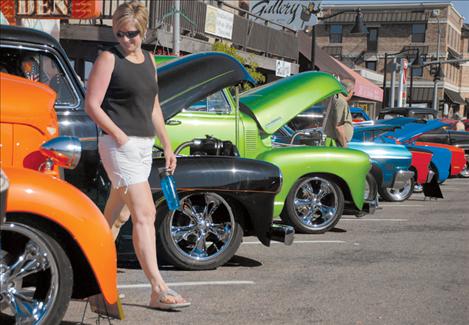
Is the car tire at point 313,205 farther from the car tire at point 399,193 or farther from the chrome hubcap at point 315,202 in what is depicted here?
the car tire at point 399,193

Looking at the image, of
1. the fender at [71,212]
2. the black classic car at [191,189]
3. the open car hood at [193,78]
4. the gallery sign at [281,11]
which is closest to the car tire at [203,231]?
the black classic car at [191,189]

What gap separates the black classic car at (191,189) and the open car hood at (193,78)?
18mm

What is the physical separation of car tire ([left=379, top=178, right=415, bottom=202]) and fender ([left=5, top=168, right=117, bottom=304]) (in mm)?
9897

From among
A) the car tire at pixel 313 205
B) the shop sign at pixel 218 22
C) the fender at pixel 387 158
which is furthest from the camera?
the shop sign at pixel 218 22

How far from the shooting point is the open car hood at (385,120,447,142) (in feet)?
51.9

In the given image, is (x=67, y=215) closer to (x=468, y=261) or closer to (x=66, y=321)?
(x=66, y=321)

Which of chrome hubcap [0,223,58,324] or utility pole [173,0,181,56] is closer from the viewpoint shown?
chrome hubcap [0,223,58,324]

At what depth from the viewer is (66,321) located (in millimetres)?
5062

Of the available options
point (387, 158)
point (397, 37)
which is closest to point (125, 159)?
point (387, 158)

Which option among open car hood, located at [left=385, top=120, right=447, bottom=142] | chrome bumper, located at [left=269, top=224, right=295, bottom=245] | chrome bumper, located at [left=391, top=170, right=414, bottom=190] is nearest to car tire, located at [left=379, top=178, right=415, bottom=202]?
chrome bumper, located at [left=391, top=170, right=414, bottom=190]

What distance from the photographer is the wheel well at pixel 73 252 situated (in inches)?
169

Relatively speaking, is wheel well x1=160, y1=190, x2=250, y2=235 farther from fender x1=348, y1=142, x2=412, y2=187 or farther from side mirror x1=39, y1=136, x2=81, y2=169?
fender x1=348, y1=142, x2=412, y2=187

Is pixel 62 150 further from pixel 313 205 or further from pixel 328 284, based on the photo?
pixel 313 205

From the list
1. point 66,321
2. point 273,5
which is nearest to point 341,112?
point 66,321
